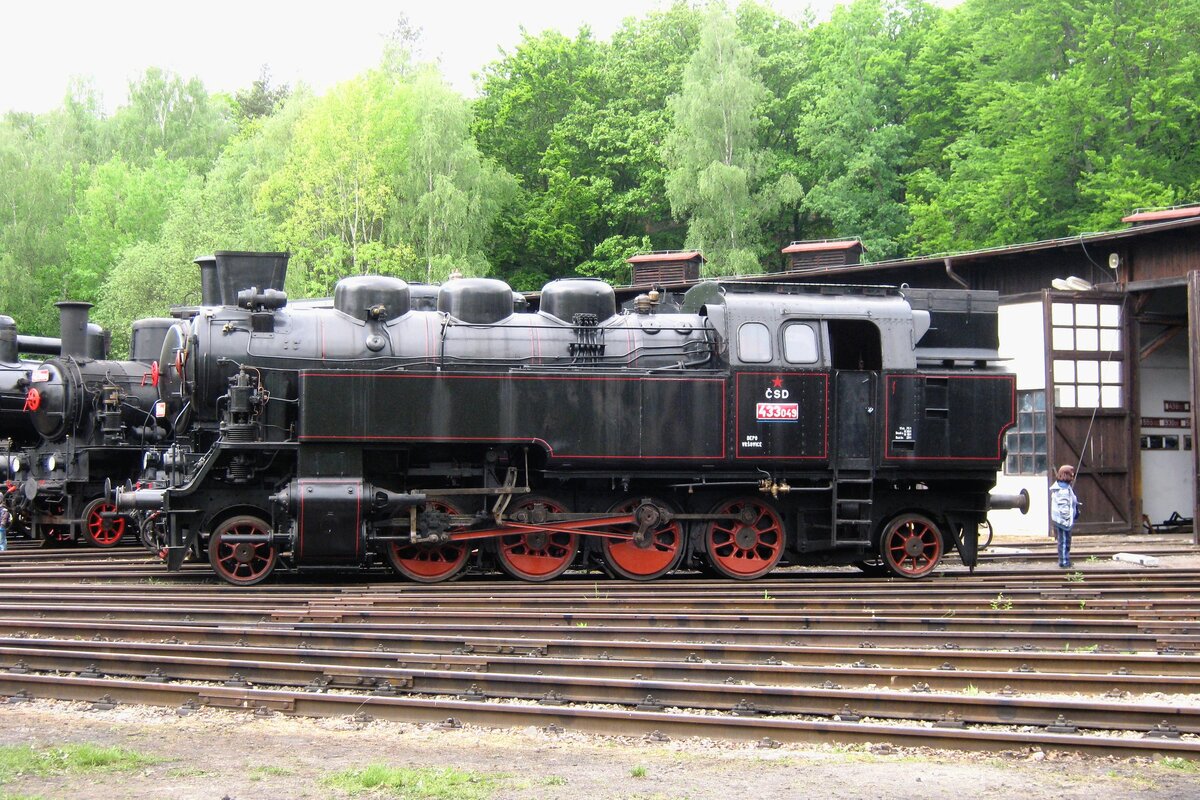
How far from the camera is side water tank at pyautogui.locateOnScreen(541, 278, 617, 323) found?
13.5 meters

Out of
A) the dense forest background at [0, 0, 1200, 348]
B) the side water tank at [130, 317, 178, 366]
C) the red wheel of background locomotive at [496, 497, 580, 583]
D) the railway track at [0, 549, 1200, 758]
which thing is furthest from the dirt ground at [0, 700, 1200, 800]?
the dense forest background at [0, 0, 1200, 348]

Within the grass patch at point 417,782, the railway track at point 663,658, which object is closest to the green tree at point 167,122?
the railway track at point 663,658

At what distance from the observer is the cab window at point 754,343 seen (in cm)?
1295

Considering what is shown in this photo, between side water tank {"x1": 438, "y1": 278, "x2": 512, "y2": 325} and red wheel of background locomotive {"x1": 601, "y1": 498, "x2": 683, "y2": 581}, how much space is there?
2.50 m

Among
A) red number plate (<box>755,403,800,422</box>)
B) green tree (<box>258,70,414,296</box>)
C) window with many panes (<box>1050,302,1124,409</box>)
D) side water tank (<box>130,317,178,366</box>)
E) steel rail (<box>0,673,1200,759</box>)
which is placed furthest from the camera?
green tree (<box>258,70,414,296</box>)

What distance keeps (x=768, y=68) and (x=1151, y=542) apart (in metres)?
31.9

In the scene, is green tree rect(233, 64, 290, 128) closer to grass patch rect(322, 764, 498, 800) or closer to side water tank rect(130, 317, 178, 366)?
side water tank rect(130, 317, 178, 366)

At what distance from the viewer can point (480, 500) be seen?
12.9 meters

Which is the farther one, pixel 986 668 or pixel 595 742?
pixel 986 668

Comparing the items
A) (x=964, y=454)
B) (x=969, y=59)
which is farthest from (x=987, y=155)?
(x=964, y=454)

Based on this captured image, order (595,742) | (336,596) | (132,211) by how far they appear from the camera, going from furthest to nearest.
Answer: (132,211) < (336,596) < (595,742)

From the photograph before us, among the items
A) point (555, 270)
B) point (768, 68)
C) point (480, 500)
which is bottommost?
point (480, 500)

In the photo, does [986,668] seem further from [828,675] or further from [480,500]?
[480,500]

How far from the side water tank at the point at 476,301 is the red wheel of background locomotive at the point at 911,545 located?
16.3 feet
